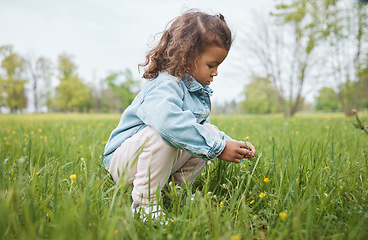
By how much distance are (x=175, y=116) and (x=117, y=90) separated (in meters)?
49.2

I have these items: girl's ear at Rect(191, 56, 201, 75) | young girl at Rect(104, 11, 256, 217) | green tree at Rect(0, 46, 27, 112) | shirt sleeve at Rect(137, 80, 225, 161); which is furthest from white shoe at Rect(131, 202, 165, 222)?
green tree at Rect(0, 46, 27, 112)

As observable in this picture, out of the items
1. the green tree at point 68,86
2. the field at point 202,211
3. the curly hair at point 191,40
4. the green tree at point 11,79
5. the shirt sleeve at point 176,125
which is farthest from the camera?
the green tree at point 68,86

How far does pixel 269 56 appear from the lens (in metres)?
14.7

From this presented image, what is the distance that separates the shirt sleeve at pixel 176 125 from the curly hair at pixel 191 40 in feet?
0.80

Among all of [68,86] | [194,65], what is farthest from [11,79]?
[194,65]

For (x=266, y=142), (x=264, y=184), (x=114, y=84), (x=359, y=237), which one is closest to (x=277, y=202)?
(x=264, y=184)

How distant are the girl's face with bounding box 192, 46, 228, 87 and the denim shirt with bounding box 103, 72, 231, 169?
54mm

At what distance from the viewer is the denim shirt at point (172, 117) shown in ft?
4.13

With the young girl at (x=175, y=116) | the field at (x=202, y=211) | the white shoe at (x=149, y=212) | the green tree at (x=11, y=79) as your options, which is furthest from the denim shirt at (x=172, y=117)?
the green tree at (x=11, y=79)

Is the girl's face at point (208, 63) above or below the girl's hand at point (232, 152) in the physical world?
above

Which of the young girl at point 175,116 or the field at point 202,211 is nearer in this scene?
the field at point 202,211

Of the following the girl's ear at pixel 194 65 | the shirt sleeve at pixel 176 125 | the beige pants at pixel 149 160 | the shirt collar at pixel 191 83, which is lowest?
the beige pants at pixel 149 160

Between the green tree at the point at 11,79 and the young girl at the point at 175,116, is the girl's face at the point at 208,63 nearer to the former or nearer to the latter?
the young girl at the point at 175,116

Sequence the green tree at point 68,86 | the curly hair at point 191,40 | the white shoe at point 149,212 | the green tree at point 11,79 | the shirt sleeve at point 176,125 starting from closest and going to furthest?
the white shoe at point 149,212 < the shirt sleeve at point 176,125 < the curly hair at point 191,40 < the green tree at point 11,79 < the green tree at point 68,86
